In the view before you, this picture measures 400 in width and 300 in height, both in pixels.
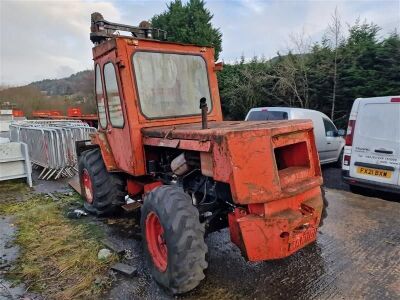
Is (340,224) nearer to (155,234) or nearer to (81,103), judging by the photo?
(155,234)

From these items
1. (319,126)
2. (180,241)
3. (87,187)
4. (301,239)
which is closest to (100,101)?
(87,187)

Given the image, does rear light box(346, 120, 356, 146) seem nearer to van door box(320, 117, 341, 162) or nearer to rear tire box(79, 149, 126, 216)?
van door box(320, 117, 341, 162)

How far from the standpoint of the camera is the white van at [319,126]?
7945mm

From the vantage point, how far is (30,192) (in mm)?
7023

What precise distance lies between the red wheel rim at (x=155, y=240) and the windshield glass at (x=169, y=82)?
1338 mm

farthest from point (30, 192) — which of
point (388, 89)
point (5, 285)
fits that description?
point (388, 89)

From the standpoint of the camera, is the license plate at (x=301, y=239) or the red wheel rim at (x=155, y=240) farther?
the red wheel rim at (x=155, y=240)

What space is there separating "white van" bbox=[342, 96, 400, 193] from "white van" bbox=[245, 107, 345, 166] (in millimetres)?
1770

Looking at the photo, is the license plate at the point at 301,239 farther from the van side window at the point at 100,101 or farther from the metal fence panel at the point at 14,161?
the metal fence panel at the point at 14,161

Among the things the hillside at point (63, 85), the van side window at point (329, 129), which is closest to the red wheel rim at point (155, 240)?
the van side window at point (329, 129)

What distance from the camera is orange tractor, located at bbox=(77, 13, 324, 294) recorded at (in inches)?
111

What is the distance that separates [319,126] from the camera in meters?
8.95

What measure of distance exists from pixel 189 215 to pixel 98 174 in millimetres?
2571

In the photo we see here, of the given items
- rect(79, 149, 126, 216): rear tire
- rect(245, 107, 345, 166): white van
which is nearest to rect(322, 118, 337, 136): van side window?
rect(245, 107, 345, 166): white van
